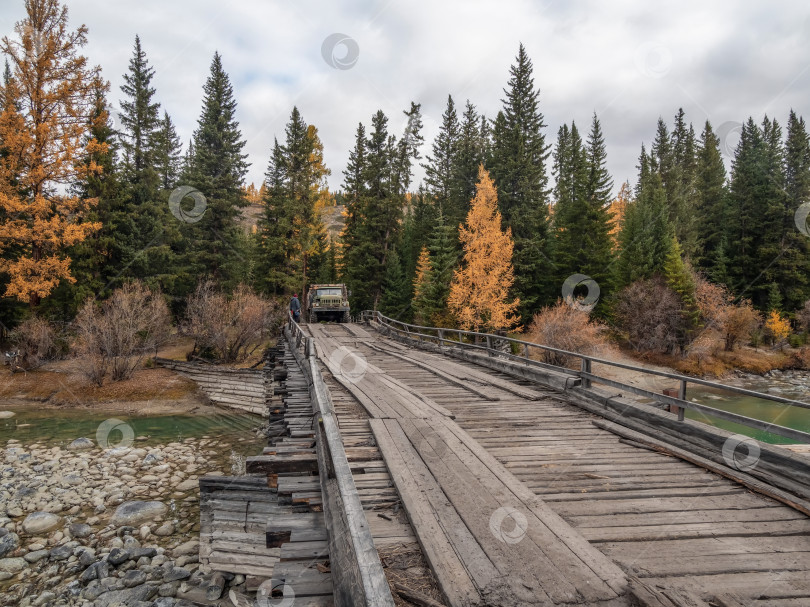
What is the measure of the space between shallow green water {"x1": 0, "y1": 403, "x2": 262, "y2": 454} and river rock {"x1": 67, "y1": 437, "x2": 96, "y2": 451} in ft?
1.14

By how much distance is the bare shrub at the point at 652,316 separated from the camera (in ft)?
116

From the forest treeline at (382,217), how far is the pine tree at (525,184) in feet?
0.64

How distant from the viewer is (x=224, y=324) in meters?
A: 29.9

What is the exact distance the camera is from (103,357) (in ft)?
79.3

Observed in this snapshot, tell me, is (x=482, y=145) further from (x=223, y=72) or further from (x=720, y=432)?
(x=720, y=432)

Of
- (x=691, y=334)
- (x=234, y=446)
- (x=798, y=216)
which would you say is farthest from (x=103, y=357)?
(x=798, y=216)

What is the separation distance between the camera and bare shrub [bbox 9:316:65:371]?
24703mm

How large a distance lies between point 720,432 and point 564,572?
431cm
